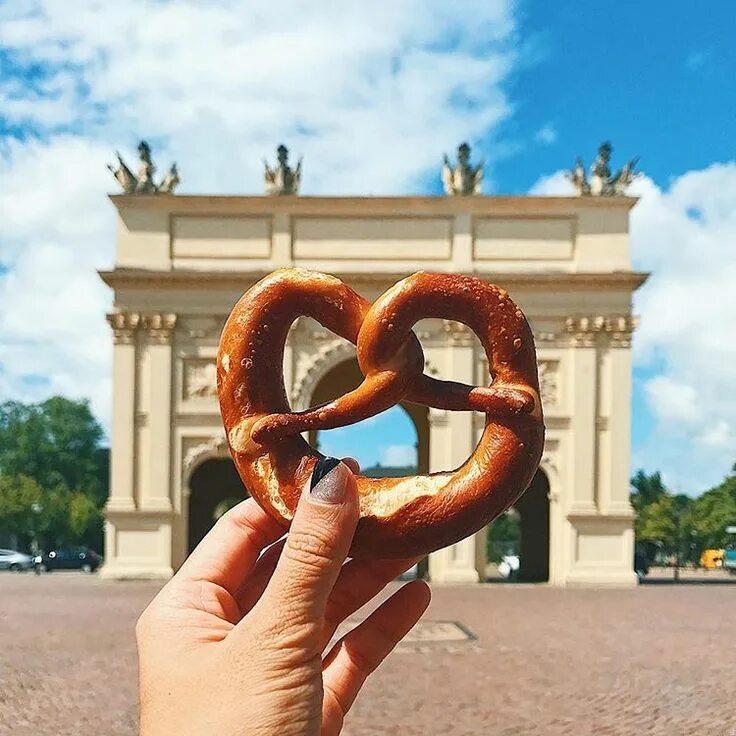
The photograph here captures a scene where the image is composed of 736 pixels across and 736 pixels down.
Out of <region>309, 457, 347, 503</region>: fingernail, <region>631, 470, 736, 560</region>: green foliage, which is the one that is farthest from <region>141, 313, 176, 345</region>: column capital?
<region>631, 470, 736, 560</region>: green foliage

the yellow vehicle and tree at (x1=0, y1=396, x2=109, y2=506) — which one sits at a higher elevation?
tree at (x1=0, y1=396, x2=109, y2=506)

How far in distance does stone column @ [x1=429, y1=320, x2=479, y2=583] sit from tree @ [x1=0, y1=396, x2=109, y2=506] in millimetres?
46079

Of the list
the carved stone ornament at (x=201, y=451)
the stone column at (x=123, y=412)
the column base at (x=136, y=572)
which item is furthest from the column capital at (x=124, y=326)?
the column base at (x=136, y=572)

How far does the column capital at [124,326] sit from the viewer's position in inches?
1225

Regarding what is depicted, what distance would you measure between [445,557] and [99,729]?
2144cm

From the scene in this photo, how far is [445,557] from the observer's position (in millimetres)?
29812

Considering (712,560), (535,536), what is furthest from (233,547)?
(712,560)

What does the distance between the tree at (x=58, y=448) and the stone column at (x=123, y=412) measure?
42.0 metres

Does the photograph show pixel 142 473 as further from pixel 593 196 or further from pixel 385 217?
pixel 593 196

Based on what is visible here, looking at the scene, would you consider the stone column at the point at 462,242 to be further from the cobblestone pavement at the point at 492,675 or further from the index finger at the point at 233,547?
the index finger at the point at 233,547

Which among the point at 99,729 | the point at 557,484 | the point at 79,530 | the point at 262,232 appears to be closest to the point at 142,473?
the point at 262,232

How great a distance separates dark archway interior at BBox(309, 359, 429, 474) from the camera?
114 feet

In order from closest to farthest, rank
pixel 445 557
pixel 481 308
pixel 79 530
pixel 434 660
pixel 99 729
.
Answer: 1. pixel 481 308
2. pixel 99 729
3. pixel 434 660
4. pixel 445 557
5. pixel 79 530

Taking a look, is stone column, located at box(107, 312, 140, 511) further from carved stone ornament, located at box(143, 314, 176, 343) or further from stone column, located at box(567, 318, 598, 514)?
stone column, located at box(567, 318, 598, 514)
